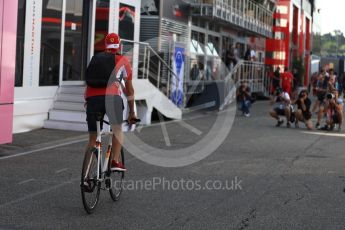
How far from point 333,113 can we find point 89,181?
1335cm

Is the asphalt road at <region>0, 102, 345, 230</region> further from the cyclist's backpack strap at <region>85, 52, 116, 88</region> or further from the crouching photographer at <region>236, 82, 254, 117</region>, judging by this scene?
the crouching photographer at <region>236, 82, 254, 117</region>

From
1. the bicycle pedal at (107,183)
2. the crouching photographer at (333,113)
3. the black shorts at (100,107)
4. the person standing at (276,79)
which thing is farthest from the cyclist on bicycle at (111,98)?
the person standing at (276,79)

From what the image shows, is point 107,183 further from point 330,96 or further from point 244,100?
point 244,100

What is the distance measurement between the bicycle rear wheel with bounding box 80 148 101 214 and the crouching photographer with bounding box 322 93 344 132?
12.9 metres

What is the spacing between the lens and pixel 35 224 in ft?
21.5

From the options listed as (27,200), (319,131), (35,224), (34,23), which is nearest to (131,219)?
(35,224)

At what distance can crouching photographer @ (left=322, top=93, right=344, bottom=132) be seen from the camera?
61.8 ft

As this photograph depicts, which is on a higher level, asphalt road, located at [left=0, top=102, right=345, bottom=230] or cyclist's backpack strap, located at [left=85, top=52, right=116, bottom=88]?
cyclist's backpack strap, located at [left=85, top=52, right=116, bottom=88]

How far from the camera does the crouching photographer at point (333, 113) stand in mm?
18844

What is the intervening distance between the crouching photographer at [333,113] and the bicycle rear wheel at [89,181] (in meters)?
12.9

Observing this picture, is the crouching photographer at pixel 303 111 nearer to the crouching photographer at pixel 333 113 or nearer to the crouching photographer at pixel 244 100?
the crouching photographer at pixel 333 113

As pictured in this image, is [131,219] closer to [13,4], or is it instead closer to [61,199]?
[61,199]

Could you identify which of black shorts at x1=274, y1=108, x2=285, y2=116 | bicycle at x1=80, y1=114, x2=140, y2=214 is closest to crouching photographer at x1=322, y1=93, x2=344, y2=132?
black shorts at x1=274, y1=108, x2=285, y2=116

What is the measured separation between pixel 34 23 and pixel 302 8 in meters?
52.0
